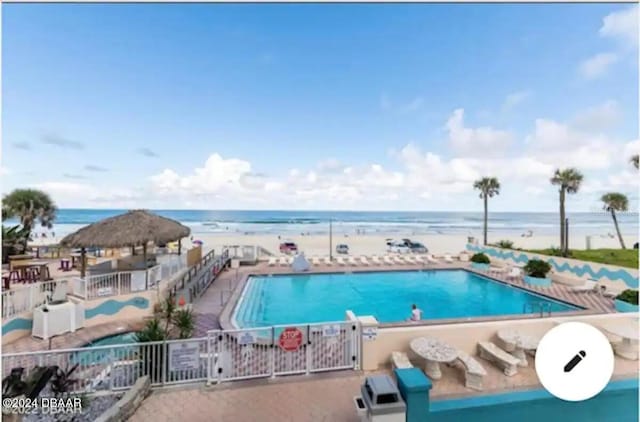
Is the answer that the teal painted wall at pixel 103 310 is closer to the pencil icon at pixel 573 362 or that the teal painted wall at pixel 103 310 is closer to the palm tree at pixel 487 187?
the pencil icon at pixel 573 362

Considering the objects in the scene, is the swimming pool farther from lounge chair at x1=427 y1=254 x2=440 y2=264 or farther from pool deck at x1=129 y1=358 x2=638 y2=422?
pool deck at x1=129 y1=358 x2=638 y2=422

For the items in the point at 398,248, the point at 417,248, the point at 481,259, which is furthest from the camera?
the point at 398,248

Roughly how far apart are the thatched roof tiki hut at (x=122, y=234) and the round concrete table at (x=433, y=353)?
7840 mm

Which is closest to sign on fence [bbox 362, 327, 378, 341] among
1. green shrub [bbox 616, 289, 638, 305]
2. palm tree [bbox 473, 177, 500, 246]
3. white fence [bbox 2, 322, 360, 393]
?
white fence [bbox 2, 322, 360, 393]

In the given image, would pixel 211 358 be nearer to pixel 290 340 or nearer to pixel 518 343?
pixel 290 340

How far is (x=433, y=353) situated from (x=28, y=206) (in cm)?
2265

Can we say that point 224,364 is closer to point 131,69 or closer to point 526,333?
point 526,333

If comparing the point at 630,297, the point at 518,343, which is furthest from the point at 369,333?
the point at 630,297

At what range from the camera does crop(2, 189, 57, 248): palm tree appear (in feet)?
60.1

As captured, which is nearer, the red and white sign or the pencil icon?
the pencil icon

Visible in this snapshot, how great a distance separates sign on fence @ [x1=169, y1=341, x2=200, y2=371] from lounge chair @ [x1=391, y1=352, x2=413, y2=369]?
2978 mm

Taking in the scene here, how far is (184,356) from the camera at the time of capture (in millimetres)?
4793

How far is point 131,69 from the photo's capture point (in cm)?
1195

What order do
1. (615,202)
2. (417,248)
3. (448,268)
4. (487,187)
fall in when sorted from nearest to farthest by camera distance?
(448,268) < (615,202) < (417,248) < (487,187)
